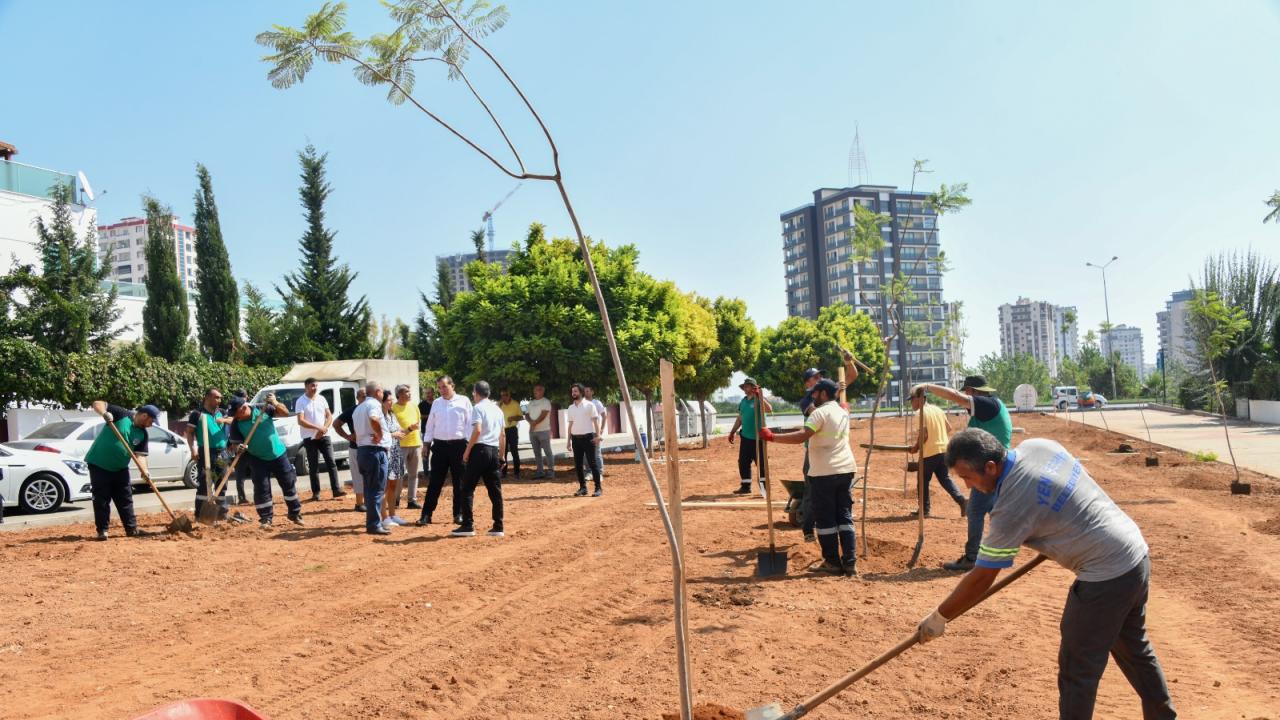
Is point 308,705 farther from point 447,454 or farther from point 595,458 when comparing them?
point 595,458

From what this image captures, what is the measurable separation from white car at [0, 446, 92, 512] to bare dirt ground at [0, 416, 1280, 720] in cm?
313

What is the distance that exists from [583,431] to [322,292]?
30.2m

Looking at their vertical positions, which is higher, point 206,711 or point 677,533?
point 677,533

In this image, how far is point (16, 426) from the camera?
2052 centimetres

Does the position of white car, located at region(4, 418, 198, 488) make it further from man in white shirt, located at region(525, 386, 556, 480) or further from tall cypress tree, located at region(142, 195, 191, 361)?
tall cypress tree, located at region(142, 195, 191, 361)

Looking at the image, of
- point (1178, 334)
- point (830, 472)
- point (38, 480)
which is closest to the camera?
point (830, 472)

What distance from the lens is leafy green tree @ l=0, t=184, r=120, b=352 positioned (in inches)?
935

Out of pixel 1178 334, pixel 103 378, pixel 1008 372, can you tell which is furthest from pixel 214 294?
pixel 1178 334

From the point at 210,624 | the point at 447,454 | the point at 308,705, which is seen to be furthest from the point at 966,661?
the point at 447,454

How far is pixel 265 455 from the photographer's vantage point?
11.0 metres

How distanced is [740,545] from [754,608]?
111 inches

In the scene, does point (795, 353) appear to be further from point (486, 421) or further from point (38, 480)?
point (486, 421)

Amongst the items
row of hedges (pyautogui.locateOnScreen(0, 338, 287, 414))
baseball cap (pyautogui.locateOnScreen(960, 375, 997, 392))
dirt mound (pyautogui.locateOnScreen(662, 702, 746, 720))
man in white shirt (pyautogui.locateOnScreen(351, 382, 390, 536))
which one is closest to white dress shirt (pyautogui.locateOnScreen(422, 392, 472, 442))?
man in white shirt (pyautogui.locateOnScreen(351, 382, 390, 536))

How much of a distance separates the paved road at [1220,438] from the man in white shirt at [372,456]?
15.1 m
